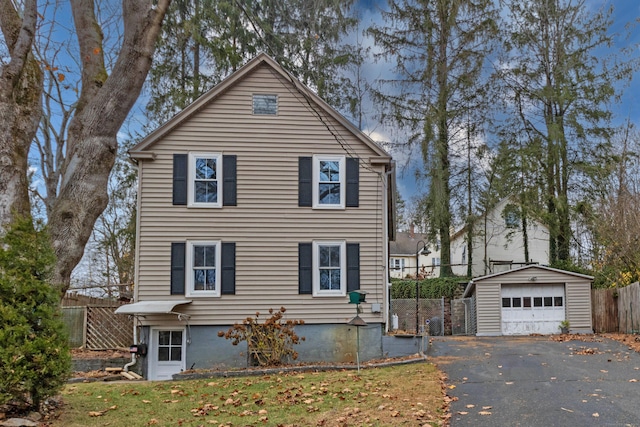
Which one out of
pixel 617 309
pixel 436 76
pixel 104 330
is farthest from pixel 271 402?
pixel 436 76

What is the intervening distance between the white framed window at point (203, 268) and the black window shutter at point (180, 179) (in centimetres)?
124

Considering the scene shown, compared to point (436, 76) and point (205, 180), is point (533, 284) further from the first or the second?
point (205, 180)

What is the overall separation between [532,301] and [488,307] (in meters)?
1.80

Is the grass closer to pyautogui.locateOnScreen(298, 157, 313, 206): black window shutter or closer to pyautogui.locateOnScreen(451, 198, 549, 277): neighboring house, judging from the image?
pyautogui.locateOnScreen(298, 157, 313, 206): black window shutter

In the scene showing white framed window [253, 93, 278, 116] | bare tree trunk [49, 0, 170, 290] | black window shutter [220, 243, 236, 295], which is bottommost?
black window shutter [220, 243, 236, 295]

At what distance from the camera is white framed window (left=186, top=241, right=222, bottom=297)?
14336 millimetres

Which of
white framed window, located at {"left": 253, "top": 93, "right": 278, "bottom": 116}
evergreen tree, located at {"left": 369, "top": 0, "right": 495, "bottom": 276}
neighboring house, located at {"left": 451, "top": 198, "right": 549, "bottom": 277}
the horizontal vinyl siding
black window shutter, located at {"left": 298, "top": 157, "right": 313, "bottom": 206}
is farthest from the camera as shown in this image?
neighboring house, located at {"left": 451, "top": 198, "right": 549, "bottom": 277}

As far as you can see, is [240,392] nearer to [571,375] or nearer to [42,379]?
[42,379]

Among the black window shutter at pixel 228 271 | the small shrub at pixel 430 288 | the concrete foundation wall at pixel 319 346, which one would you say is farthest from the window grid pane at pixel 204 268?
the small shrub at pixel 430 288

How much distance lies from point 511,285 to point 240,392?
1533cm

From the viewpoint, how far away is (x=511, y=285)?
21.8m

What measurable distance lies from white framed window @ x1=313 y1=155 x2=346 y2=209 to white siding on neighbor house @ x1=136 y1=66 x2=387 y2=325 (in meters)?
0.24

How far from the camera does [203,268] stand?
14.4m

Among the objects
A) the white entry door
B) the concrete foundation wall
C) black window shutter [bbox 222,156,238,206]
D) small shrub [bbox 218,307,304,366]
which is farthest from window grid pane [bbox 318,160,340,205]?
the white entry door
